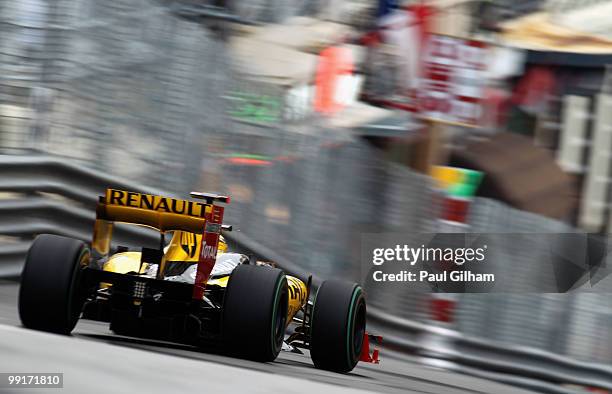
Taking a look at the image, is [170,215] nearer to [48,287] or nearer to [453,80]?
[48,287]

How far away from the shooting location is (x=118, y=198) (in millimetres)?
7113

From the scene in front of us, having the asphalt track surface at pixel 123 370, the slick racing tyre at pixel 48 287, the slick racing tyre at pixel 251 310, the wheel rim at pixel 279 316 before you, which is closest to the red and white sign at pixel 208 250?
the slick racing tyre at pixel 251 310

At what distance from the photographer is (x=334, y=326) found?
7.47 m

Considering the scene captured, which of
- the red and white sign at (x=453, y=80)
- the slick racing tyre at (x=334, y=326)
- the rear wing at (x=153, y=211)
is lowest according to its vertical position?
the slick racing tyre at (x=334, y=326)

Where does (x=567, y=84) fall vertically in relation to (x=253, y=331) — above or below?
above

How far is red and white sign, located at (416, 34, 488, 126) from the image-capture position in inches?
479

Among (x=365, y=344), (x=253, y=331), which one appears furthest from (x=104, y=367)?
(x=365, y=344)

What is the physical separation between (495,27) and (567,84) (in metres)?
0.91

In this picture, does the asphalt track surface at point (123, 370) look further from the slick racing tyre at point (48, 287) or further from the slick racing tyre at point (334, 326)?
the slick racing tyre at point (334, 326)

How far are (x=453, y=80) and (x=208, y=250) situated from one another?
18.4 ft

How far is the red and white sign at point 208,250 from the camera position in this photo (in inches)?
278

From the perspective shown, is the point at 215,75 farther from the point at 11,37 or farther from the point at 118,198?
the point at 118,198

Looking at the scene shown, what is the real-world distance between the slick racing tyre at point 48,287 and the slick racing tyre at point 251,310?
2.86ft

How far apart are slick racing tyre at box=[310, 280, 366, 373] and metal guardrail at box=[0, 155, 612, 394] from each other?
8.60ft
